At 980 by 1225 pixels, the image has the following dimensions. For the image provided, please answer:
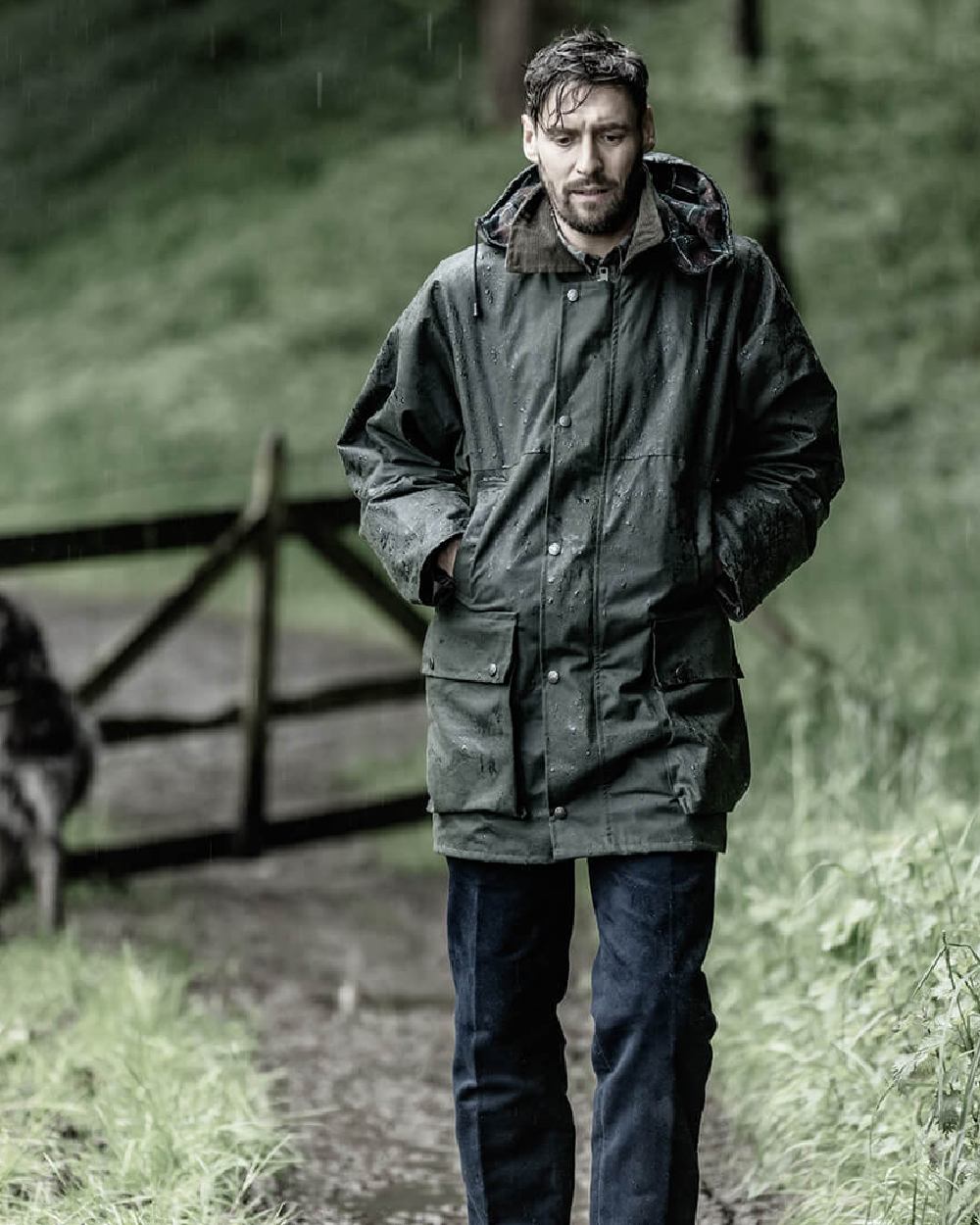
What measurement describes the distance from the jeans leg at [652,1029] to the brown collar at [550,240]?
0.98 m

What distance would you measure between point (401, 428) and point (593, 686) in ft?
1.97

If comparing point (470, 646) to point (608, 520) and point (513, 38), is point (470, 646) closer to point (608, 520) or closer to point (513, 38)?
point (608, 520)

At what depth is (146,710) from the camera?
934 cm

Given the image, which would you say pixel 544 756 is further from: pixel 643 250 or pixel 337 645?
pixel 337 645

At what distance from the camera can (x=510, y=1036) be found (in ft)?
9.62

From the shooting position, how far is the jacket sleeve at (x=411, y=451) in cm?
292

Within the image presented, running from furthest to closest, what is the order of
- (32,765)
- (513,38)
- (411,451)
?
1. (513,38)
2. (32,765)
3. (411,451)

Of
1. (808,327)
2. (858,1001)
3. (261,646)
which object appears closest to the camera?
(858,1001)

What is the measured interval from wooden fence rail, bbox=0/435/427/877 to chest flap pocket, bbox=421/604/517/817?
3.05 metres

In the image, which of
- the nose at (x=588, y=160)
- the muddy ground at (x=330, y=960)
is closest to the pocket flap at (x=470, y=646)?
the nose at (x=588, y=160)

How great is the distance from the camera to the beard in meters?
2.77

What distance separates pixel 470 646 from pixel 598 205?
0.75m

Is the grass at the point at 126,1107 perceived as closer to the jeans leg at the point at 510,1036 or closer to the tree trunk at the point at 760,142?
the jeans leg at the point at 510,1036

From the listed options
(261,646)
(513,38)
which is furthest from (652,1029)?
(513,38)
